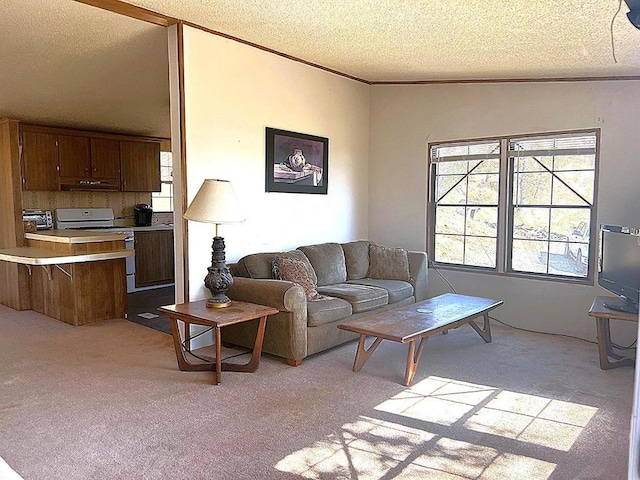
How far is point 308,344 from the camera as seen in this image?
3768 millimetres

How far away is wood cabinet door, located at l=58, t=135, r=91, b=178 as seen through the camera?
21.5 feet

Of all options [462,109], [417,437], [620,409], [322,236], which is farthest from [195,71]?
[620,409]

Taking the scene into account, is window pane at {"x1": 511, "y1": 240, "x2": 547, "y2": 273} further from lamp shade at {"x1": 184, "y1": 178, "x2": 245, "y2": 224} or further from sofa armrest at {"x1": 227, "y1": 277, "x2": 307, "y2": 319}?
lamp shade at {"x1": 184, "y1": 178, "x2": 245, "y2": 224}

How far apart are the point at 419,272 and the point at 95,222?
4.76m

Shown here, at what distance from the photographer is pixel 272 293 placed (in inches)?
145

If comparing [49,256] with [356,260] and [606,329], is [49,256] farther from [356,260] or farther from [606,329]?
[606,329]

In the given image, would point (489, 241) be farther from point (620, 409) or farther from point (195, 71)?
point (195, 71)

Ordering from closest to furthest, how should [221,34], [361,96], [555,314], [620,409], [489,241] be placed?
1. [620,409]
2. [221,34]
3. [555,314]
4. [489,241]
5. [361,96]

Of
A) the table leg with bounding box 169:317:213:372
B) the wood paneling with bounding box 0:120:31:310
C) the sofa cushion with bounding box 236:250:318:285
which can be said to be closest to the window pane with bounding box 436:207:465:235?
the sofa cushion with bounding box 236:250:318:285

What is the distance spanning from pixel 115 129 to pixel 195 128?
3.50m

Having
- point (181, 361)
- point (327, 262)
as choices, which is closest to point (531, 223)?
point (327, 262)

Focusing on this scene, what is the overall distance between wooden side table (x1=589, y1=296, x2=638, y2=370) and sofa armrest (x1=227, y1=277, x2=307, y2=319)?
217cm

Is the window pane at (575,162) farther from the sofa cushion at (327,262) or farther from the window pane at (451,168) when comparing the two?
the sofa cushion at (327,262)

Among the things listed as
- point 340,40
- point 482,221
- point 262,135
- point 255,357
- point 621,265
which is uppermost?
point 340,40
